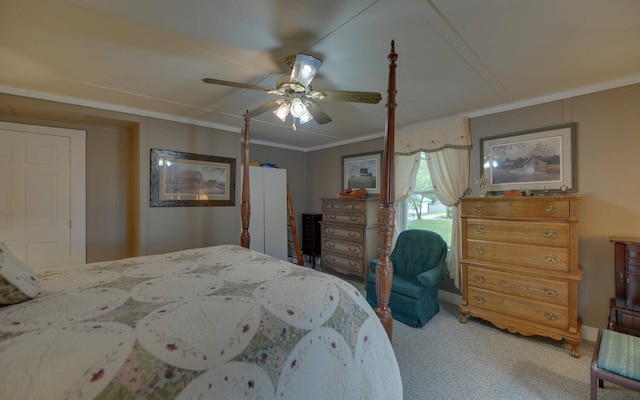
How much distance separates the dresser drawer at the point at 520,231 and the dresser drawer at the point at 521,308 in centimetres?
57

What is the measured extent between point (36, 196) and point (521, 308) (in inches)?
211

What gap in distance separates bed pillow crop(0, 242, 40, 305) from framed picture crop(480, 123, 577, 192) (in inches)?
152

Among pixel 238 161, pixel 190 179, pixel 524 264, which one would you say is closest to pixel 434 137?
pixel 524 264

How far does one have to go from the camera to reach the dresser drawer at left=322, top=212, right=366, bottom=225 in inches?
150

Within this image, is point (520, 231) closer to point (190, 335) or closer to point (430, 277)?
point (430, 277)

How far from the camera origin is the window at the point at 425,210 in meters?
3.56

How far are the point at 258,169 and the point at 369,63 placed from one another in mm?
2729

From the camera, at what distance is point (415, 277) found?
3.10 m

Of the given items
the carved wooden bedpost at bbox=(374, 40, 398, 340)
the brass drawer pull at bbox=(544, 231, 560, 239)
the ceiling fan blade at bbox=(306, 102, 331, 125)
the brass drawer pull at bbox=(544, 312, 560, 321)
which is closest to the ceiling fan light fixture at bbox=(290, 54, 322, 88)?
the ceiling fan blade at bbox=(306, 102, 331, 125)

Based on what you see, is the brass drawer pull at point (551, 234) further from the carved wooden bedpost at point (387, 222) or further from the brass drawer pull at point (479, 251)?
the carved wooden bedpost at point (387, 222)

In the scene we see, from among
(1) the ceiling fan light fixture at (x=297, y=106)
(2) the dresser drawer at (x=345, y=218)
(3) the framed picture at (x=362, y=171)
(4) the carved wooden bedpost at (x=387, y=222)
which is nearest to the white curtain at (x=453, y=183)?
(3) the framed picture at (x=362, y=171)

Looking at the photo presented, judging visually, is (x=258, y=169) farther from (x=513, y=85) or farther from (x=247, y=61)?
(x=513, y=85)

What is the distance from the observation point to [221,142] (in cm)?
381

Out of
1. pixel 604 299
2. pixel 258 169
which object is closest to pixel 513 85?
pixel 604 299
